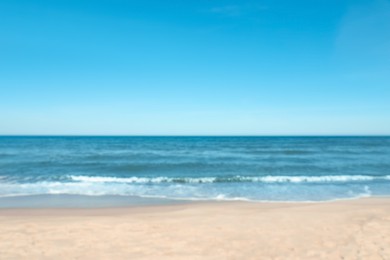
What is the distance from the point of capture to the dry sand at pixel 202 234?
5.20 m

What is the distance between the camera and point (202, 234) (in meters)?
6.25

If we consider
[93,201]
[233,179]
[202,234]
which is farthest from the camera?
[233,179]

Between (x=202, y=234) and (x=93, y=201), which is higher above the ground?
(x=202, y=234)

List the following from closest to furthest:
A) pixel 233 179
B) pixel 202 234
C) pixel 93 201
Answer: pixel 202 234
pixel 93 201
pixel 233 179

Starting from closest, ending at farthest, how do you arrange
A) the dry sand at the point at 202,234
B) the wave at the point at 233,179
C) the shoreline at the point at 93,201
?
the dry sand at the point at 202,234, the shoreline at the point at 93,201, the wave at the point at 233,179

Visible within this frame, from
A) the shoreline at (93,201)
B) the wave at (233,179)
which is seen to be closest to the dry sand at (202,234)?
the shoreline at (93,201)

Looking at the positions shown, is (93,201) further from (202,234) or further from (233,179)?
(233,179)

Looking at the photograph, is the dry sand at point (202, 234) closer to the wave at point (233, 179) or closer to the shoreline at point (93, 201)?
the shoreline at point (93, 201)

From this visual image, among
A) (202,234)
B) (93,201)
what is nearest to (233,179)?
(93,201)

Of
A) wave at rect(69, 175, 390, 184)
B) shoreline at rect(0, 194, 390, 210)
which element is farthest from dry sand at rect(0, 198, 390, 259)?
wave at rect(69, 175, 390, 184)

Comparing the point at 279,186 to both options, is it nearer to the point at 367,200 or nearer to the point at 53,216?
the point at 367,200

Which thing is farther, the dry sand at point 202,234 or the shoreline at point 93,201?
the shoreline at point 93,201

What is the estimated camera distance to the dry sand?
5.20 m

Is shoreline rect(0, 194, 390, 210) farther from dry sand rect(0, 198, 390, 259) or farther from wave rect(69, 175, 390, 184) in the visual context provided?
wave rect(69, 175, 390, 184)
